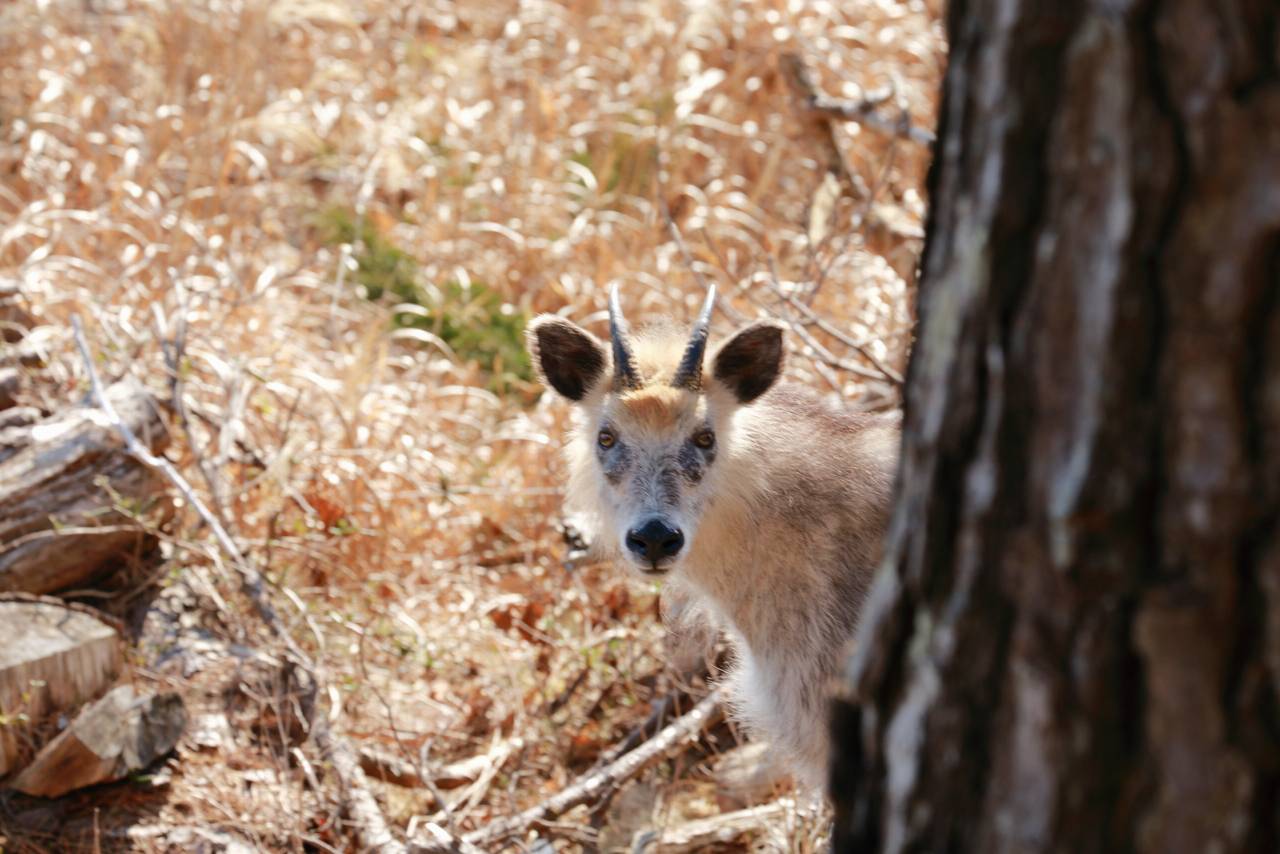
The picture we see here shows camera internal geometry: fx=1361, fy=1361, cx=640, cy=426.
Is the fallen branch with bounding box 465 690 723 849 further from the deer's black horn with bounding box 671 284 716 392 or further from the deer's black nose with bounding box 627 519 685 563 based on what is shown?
the deer's black horn with bounding box 671 284 716 392

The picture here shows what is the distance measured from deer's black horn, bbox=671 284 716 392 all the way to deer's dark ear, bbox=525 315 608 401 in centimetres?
31

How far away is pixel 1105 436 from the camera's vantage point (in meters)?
1.50

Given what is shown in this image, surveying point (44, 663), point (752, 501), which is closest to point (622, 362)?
point (752, 501)

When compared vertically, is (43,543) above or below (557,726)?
above

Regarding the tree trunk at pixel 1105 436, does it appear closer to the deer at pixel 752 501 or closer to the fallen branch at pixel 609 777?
the deer at pixel 752 501

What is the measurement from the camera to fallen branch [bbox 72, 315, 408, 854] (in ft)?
13.7

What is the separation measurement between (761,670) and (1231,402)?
8.43ft

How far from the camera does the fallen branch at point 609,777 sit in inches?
165

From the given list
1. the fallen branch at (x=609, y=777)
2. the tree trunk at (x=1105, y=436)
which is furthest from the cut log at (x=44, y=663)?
the tree trunk at (x=1105, y=436)

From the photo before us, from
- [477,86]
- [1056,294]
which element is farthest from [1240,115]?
[477,86]

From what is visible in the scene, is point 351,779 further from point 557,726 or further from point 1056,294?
point 1056,294

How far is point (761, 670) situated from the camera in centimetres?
389

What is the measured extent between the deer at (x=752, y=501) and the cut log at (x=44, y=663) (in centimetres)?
191

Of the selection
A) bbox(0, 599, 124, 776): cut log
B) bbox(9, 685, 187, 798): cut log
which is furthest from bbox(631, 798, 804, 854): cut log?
bbox(0, 599, 124, 776): cut log
